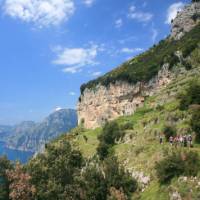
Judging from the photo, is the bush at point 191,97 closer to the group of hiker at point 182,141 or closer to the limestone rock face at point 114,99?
the group of hiker at point 182,141

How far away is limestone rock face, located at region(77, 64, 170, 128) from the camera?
332ft

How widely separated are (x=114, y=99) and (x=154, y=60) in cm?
1723

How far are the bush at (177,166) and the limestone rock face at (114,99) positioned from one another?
186ft

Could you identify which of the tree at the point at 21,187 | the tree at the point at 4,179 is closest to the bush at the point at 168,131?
the tree at the point at 21,187

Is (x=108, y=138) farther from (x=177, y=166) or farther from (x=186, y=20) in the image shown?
(x=186, y=20)

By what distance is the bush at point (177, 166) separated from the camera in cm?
3694

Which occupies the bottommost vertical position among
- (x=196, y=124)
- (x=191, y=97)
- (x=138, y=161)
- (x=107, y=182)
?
(x=107, y=182)

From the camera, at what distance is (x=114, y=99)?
115 m

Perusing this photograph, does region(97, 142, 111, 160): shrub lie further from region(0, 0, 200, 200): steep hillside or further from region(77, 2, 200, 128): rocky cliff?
region(77, 2, 200, 128): rocky cliff

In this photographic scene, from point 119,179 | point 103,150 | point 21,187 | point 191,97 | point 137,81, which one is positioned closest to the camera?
point 119,179

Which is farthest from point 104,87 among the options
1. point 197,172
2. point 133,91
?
point 197,172

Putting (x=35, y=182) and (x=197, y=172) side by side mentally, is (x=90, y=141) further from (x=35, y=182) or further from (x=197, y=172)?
(x=197, y=172)

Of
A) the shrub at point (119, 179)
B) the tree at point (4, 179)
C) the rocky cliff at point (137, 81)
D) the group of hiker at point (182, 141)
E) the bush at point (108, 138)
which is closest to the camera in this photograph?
the shrub at point (119, 179)

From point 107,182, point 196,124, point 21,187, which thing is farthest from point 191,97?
point 21,187
